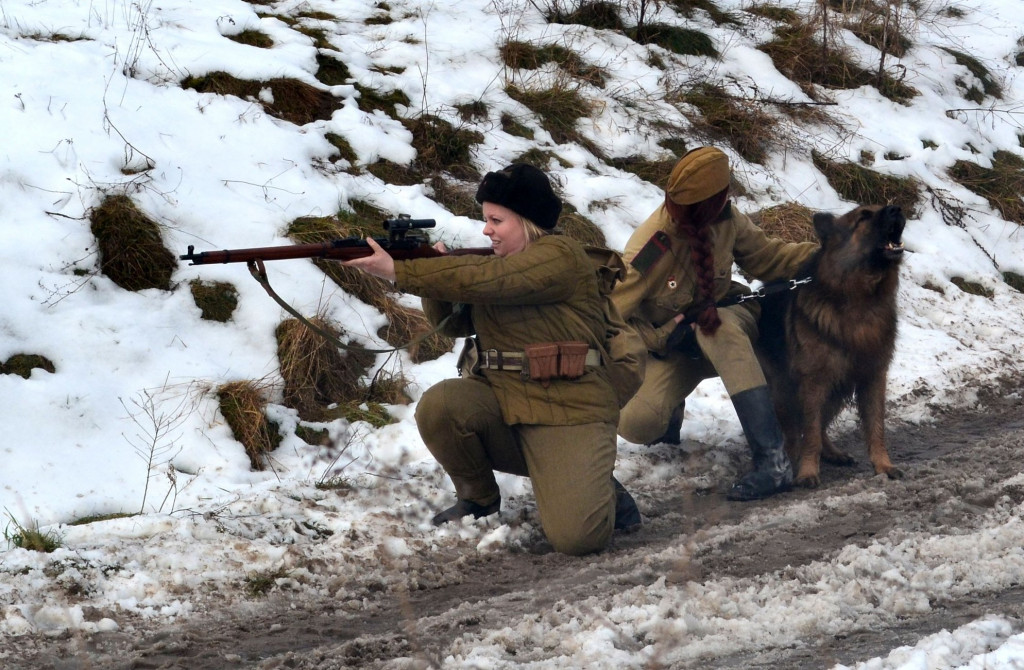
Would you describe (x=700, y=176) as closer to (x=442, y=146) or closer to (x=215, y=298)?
(x=215, y=298)

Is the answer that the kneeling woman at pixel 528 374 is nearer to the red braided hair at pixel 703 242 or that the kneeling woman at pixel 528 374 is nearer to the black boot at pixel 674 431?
the red braided hair at pixel 703 242

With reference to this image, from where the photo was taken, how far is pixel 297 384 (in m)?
4.57

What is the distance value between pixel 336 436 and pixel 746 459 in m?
1.95

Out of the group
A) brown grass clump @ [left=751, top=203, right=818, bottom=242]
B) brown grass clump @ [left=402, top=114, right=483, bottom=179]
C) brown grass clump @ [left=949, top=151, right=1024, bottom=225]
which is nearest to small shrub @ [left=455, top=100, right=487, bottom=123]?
brown grass clump @ [left=402, top=114, right=483, bottom=179]

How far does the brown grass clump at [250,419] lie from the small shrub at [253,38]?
10.7 feet

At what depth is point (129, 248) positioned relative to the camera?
480cm

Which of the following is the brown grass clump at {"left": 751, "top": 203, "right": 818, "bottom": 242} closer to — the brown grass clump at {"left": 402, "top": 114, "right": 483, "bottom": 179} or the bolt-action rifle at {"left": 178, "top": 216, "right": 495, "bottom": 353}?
the brown grass clump at {"left": 402, "top": 114, "right": 483, "bottom": 179}

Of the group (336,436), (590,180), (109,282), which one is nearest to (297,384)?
(336,436)

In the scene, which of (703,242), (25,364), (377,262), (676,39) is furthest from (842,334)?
(676,39)

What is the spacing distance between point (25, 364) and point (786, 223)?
4.97 metres

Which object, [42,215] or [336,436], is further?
[42,215]

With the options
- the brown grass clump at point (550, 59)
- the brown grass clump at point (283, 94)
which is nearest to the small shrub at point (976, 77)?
the brown grass clump at point (550, 59)

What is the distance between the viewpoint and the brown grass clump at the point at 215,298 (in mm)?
4746

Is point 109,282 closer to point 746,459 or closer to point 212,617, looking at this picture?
point 212,617
